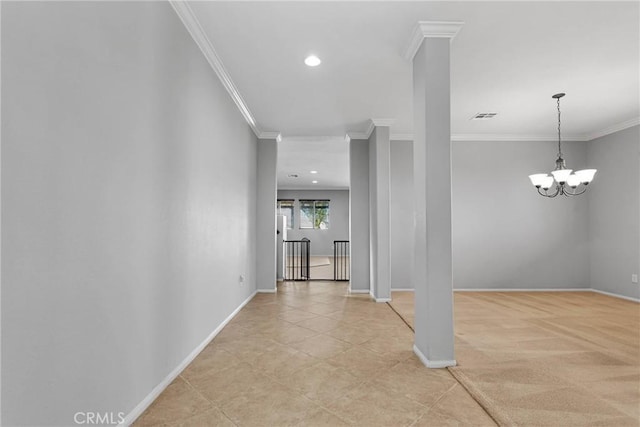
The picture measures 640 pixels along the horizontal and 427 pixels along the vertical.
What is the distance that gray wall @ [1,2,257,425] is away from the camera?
3.78ft

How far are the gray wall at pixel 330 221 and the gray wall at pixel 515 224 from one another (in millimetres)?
7908

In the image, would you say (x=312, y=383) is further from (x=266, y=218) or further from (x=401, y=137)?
(x=401, y=137)

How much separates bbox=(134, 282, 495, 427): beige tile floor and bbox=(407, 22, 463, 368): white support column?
270 millimetres

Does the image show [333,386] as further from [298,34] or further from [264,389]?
[298,34]

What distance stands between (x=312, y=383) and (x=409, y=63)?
10.1ft

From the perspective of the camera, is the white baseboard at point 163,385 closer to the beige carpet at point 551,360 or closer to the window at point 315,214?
the beige carpet at point 551,360

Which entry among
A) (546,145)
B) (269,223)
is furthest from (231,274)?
(546,145)

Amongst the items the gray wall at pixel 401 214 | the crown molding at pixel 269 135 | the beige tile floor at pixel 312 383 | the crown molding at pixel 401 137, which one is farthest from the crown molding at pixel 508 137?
the beige tile floor at pixel 312 383

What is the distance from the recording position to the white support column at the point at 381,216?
4.99 metres

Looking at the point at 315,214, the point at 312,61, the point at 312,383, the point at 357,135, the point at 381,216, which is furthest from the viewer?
the point at 315,214

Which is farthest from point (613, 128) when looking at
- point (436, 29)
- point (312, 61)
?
point (312, 61)

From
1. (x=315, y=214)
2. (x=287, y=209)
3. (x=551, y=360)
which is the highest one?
(x=287, y=209)

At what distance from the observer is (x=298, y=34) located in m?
2.82

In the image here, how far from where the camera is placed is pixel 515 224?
595cm
